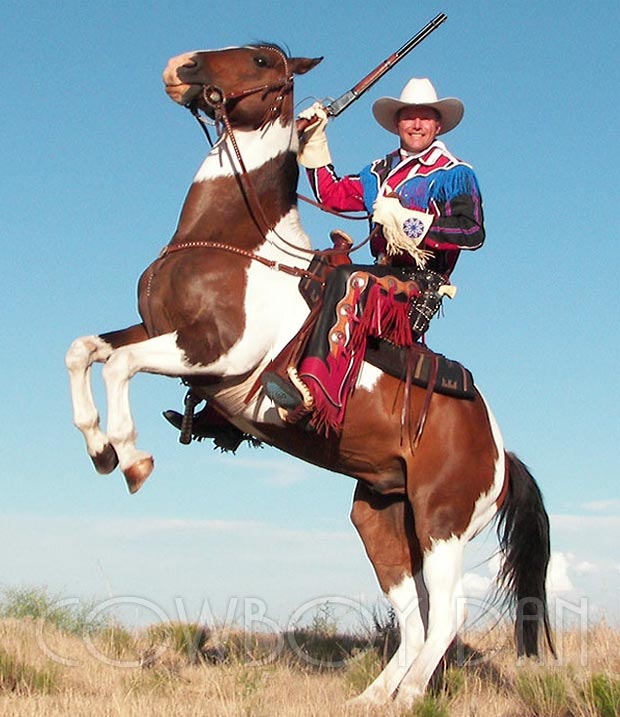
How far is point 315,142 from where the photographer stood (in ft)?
23.7

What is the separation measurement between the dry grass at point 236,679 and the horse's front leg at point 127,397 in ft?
4.07

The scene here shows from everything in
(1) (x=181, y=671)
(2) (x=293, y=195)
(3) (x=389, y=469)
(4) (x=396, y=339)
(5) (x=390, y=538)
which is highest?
(2) (x=293, y=195)

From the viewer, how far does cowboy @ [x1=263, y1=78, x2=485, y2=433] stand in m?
6.27

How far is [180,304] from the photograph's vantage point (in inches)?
243

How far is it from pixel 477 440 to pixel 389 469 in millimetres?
614

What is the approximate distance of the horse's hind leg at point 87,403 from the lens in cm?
593

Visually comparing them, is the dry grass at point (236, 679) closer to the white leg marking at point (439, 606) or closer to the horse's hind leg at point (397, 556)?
the white leg marking at point (439, 606)

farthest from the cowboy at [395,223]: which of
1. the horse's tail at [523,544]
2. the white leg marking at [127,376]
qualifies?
the horse's tail at [523,544]

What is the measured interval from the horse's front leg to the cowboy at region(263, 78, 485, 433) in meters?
0.66

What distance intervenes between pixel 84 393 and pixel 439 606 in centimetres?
258

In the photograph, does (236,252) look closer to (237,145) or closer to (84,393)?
(237,145)

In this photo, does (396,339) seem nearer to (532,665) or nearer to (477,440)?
(477,440)

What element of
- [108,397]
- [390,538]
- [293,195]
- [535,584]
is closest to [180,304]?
[108,397]

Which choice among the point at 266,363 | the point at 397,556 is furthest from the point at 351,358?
the point at 397,556
